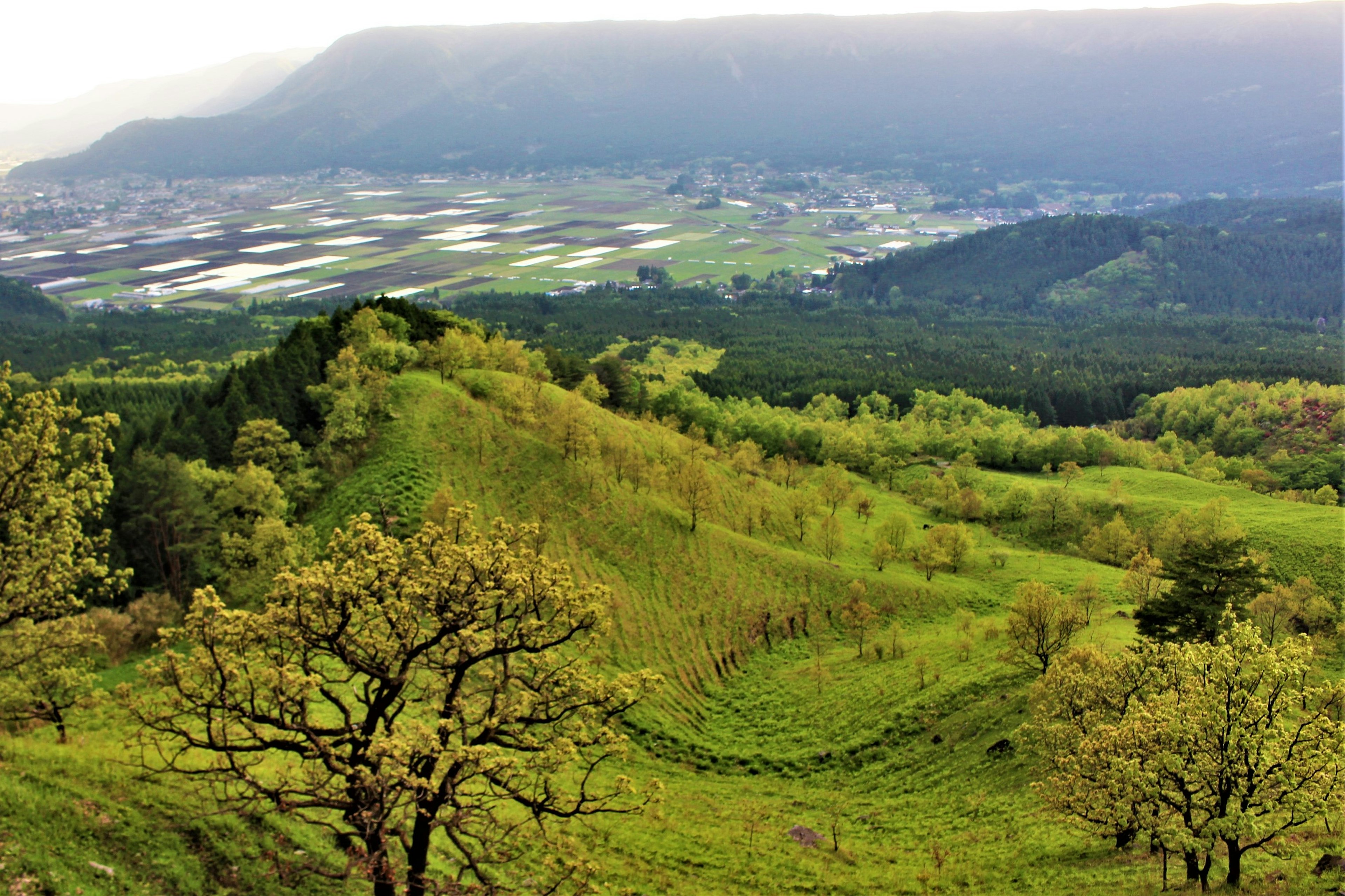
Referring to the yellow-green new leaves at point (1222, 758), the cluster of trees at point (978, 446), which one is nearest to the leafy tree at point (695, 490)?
the cluster of trees at point (978, 446)

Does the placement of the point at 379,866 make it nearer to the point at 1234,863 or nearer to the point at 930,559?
the point at 1234,863

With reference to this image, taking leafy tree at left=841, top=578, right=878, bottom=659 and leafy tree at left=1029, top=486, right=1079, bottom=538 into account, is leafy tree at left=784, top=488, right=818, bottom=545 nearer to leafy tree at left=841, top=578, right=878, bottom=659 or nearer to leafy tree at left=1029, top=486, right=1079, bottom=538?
leafy tree at left=841, top=578, right=878, bottom=659

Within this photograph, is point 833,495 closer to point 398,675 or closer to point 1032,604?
point 1032,604

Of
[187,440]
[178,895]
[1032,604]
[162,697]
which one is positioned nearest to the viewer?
[178,895]

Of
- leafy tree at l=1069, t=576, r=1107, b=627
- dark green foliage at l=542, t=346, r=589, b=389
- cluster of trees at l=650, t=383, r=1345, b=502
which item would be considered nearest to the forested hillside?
leafy tree at l=1069, t=576, r=1107, b=627

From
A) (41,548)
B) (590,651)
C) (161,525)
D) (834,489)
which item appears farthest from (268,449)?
(834,489)

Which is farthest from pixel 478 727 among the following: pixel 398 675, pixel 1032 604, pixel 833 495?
pixel 833 495
